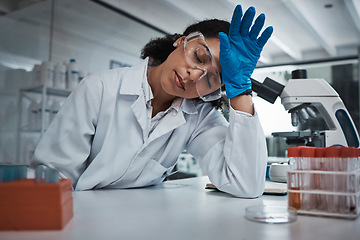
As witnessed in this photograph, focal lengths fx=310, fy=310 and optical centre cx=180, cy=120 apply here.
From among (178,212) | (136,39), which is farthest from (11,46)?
(178,212)

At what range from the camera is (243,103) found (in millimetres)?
1254

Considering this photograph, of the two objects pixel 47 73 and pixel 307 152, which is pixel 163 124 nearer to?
pixel 307 152

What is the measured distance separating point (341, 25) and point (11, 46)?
13.5 feet

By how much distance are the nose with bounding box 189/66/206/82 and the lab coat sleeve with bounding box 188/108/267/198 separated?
0.20 metres

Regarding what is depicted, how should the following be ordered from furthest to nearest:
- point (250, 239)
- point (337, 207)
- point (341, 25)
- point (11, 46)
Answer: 1. point (341, 25)
2. point (11, 46)
3. point (337, 207)
4. point (250, 239)

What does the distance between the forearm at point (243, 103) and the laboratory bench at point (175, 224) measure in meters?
0.42

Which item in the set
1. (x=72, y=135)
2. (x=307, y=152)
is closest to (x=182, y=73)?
(x=72, y=135)

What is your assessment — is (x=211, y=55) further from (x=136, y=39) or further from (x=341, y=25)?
(x=341, y=25)

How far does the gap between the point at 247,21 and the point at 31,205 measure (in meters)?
0.99

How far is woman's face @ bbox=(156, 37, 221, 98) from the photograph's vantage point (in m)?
1.20

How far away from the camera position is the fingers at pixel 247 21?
1180 mm

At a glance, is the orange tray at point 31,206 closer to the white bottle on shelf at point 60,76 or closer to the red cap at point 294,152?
the red cap at point 294,152

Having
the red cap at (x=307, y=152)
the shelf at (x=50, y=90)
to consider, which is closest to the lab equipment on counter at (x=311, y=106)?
the red cap at (x=307, y=152)

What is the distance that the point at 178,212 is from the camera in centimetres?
79
